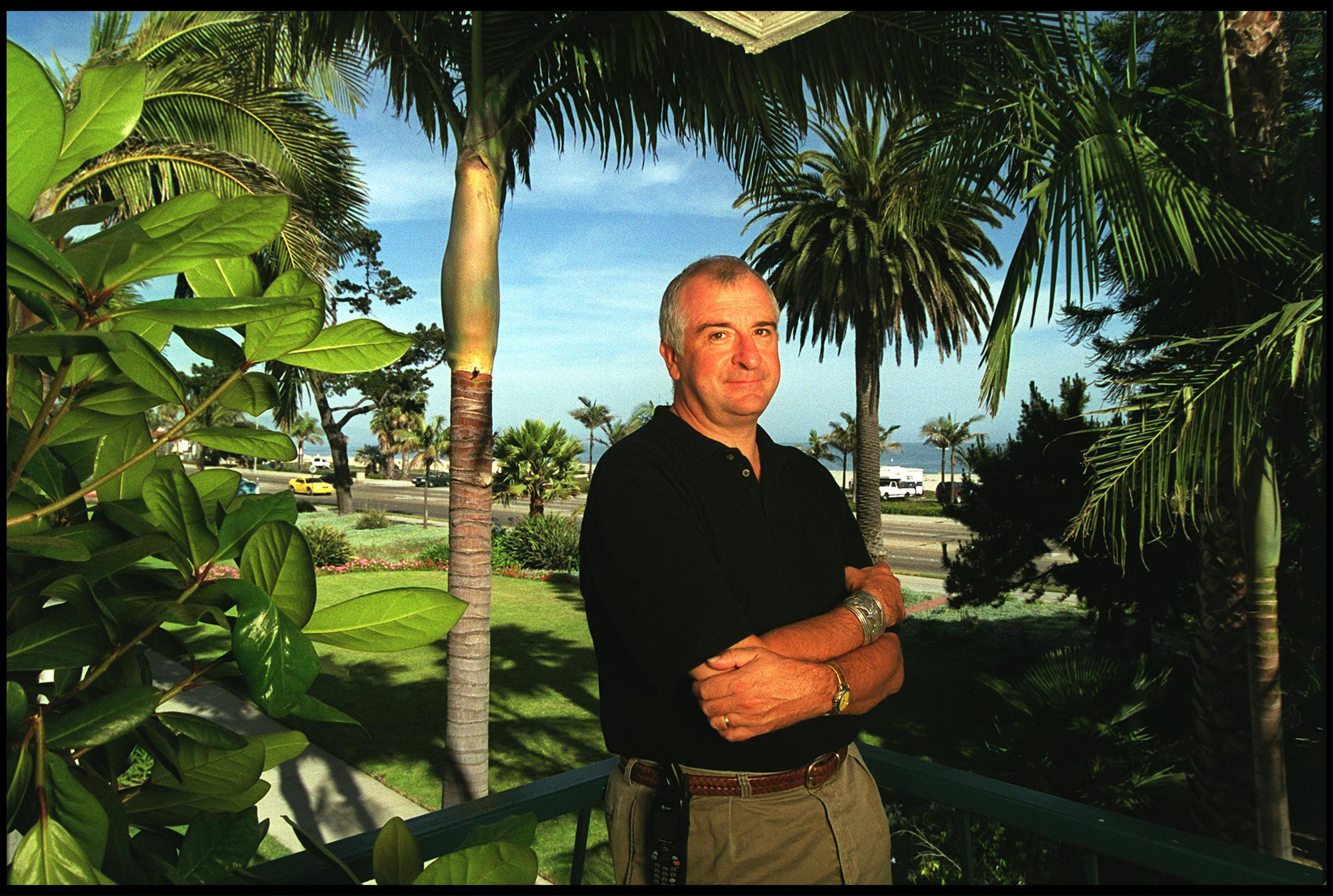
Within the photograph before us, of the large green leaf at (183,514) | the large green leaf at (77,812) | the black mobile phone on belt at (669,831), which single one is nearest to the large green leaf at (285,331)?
the large green leaf at (183,514)

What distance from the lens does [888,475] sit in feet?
203

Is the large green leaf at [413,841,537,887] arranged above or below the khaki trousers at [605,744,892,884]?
above

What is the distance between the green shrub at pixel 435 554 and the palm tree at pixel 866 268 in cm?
981

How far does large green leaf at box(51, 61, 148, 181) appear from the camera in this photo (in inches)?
22.5

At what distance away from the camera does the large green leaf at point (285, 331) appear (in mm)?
641

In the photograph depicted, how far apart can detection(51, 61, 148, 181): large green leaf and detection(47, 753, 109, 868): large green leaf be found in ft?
1.40

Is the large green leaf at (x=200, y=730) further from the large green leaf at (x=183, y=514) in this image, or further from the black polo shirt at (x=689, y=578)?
the black polo shirt at (x=689, y=578)

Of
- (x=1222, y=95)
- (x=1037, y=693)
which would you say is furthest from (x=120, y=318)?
(x=1037, y=693)

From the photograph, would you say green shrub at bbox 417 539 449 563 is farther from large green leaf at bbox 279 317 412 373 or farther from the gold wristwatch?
large green leaf at bbox 279 317 412 373

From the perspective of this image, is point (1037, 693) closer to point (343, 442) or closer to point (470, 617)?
point (470, 617)

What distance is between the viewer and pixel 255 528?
25.0 inches

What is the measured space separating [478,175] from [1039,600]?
51.7 ft

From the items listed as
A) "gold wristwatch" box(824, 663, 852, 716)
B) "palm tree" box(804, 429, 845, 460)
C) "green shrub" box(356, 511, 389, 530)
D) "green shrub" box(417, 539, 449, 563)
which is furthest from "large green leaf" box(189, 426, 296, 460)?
"palm tree" box(804, 429, 845, 460)

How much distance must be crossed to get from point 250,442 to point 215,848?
0.35 meters
